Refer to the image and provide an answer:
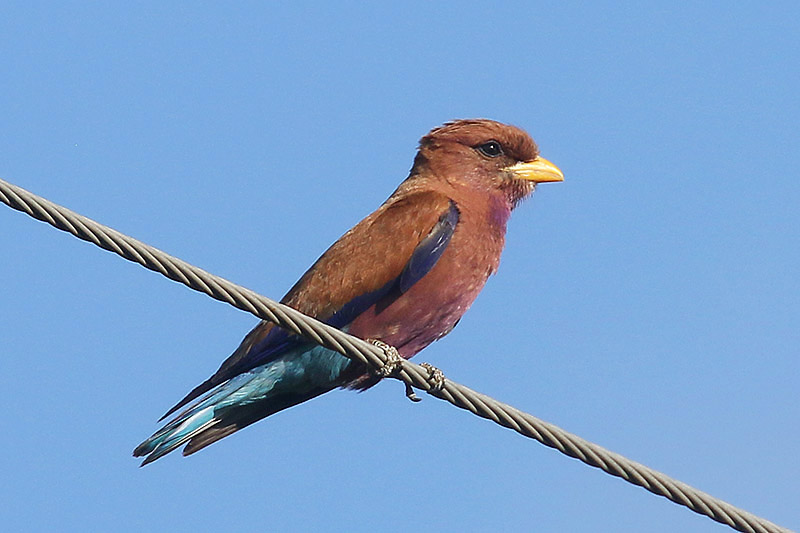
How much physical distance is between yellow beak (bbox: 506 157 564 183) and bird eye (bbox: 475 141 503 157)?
13cm

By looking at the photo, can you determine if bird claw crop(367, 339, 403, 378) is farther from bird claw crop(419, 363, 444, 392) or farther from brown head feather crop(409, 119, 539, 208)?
brown head feather crop(409, 119, 539, 208)

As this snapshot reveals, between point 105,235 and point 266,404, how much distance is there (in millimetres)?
2817

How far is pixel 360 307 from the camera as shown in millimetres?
6938

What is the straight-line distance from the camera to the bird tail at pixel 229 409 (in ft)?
22.0

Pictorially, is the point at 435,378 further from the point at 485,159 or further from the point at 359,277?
the point at 485,159

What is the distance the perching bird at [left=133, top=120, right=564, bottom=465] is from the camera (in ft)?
22.5

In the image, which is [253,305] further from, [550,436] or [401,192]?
[401,192]

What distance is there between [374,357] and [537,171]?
3204 millimetres

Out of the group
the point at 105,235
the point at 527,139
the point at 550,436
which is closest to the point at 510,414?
the point at 550,436

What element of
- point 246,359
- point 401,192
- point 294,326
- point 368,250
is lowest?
point 294,326

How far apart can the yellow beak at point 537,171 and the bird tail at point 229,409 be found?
2004mm

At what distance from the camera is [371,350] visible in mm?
5309

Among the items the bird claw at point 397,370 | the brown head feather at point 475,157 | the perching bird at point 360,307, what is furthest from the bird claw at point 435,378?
the brown head feather at point 475,157

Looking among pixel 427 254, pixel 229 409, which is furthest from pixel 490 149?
pixel 229 409
